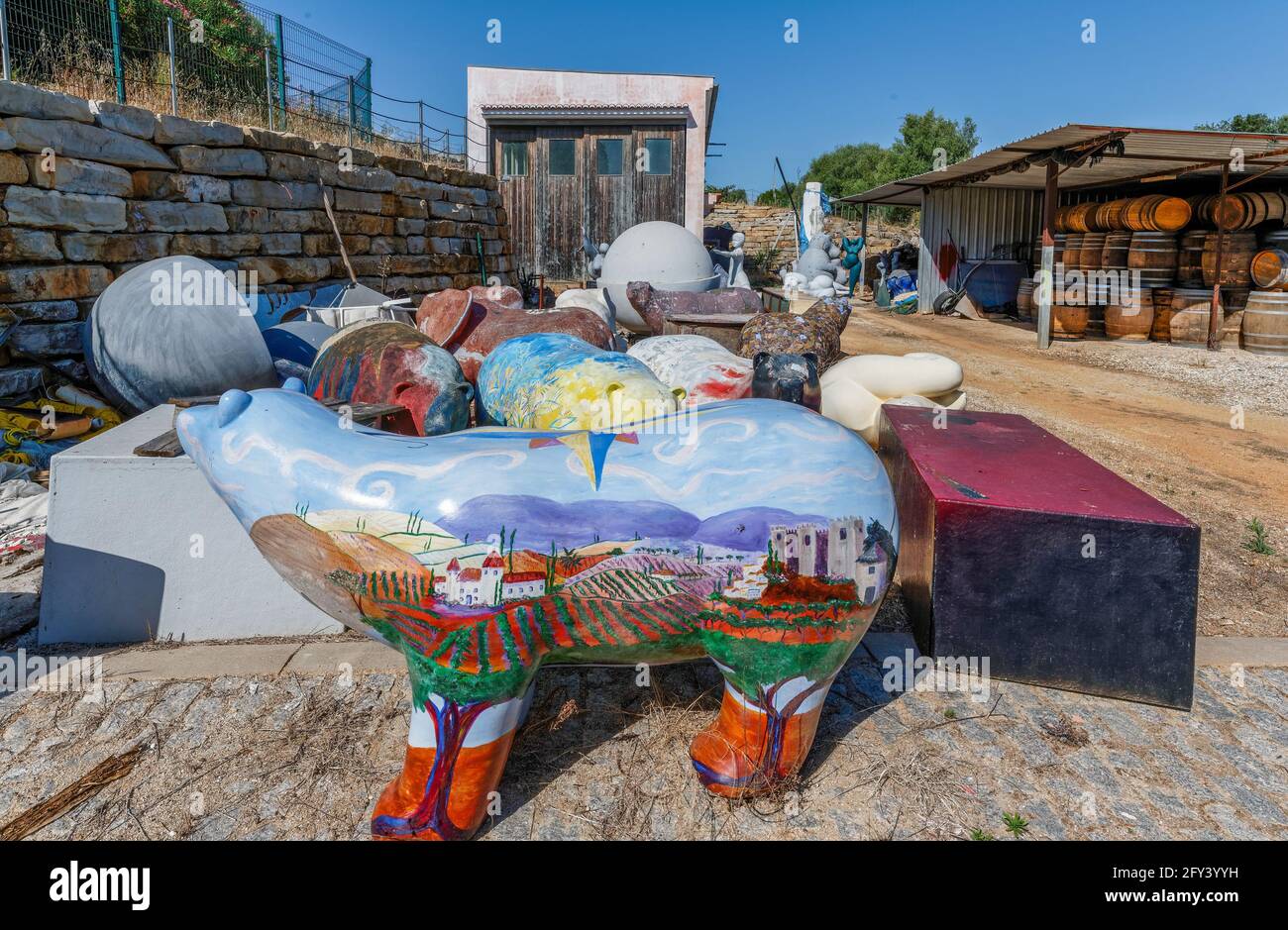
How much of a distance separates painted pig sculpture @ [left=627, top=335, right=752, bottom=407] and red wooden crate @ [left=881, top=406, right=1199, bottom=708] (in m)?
1.45

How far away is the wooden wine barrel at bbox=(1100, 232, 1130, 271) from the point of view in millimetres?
12430

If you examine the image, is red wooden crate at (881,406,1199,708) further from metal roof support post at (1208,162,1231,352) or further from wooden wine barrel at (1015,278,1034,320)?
wooden wine barrel at (1015,278,1034,320)

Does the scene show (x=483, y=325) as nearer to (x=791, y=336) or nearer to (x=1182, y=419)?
(x=791, y=336)

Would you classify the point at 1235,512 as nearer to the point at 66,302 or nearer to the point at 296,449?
the point at 296,449

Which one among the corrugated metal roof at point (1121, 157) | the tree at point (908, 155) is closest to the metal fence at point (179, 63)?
the corrugated metal roof at point (1121, 157)

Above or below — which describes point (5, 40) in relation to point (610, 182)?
below

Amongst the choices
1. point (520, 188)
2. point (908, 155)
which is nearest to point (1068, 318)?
point (520, 188)

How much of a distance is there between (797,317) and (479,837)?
5.04m

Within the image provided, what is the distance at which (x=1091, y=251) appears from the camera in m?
12.9

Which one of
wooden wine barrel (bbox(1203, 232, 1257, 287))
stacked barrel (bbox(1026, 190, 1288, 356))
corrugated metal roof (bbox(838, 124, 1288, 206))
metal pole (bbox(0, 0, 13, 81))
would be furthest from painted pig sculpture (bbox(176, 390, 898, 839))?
wooden wine barrel (bbox(1203, 232, 1257, 287))

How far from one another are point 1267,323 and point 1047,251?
285 centimetres

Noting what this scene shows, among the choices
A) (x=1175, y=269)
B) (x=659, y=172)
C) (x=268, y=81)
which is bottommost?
(x=1175, y=269)

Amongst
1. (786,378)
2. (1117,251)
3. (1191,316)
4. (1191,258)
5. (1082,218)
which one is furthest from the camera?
(1082,218)

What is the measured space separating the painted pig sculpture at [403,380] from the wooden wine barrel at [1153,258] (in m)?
11.8
